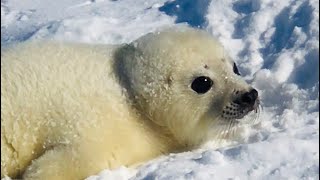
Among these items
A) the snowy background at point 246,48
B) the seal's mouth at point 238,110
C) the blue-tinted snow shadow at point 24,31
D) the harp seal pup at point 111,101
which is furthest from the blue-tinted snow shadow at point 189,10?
the seal's mouth at point 238,110

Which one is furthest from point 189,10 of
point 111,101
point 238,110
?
point 111,101

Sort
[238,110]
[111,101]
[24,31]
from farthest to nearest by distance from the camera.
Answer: [24,31] → [238,110] → [111,101]

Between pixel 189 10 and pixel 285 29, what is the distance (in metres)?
1.16

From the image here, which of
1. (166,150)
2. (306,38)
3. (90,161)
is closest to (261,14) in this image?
(306,38)

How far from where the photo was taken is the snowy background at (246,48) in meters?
4.11

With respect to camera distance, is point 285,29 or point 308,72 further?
point 285,29

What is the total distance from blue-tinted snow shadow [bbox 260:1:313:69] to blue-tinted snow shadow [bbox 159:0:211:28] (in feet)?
2.24

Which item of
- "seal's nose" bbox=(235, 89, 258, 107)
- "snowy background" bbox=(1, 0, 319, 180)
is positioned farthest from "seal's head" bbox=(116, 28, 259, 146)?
"snowy background" bbox=(1, 0, 319, 180)

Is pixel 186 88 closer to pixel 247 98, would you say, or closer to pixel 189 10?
pixel 247 98

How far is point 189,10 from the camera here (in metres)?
6.64

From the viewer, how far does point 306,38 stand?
5.38 metres

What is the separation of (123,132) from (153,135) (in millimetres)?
286

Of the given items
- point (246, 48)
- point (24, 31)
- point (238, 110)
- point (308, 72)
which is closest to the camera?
point (238, 110)

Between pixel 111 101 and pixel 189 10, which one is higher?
pixel 111 101
